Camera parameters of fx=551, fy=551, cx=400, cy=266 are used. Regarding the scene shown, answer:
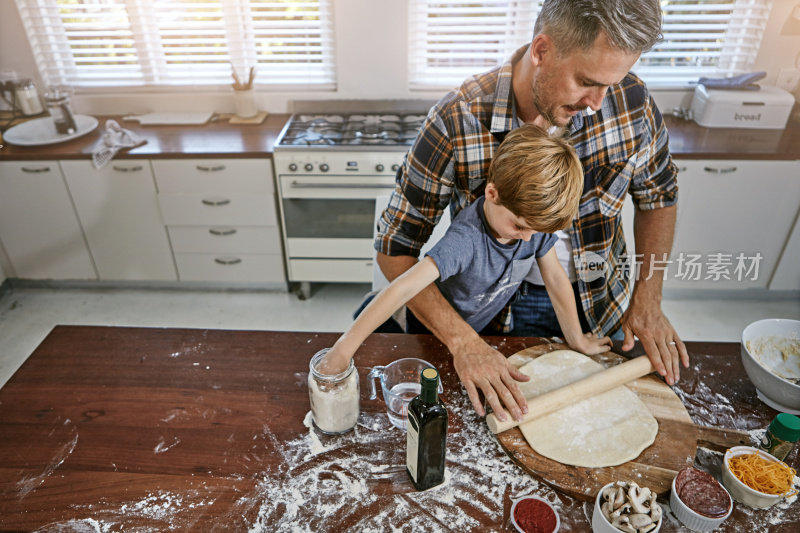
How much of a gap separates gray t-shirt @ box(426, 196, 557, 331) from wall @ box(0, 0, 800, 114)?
1827 mm

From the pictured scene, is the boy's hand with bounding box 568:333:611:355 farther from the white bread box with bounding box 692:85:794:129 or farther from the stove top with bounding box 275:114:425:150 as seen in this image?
the white bread box with bounding box 692:85:794:129

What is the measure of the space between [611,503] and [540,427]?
21 centimetres

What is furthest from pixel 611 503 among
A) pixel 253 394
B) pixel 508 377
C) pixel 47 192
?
pixel 47 192

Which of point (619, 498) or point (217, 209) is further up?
point (619, 498)

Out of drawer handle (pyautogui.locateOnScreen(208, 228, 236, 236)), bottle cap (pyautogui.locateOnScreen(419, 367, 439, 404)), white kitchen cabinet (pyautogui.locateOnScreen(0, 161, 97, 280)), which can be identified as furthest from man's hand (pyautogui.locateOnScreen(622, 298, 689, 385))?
white kitchen cabinet (pyautogui.locateOnScreen(0, 161, 97, 280))

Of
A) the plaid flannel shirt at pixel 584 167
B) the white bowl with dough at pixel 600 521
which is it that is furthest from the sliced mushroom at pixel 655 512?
the plaid flannel shirt at pixel 584 167

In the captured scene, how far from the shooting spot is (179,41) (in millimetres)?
2900

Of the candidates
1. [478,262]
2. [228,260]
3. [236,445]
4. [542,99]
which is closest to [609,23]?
[542,99]

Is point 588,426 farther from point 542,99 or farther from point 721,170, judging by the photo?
point 721,170

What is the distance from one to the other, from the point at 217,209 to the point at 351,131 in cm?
76

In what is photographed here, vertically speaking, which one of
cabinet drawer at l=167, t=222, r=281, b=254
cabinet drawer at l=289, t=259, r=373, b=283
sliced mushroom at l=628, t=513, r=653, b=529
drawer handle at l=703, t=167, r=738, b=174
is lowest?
cabinet drawer at l=289, t=259, r=373, b=283

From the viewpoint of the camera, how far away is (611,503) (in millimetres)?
881

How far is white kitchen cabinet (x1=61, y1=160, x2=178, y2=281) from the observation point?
257 cm

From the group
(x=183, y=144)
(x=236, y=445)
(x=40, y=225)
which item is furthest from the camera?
(x=40, y=225)
